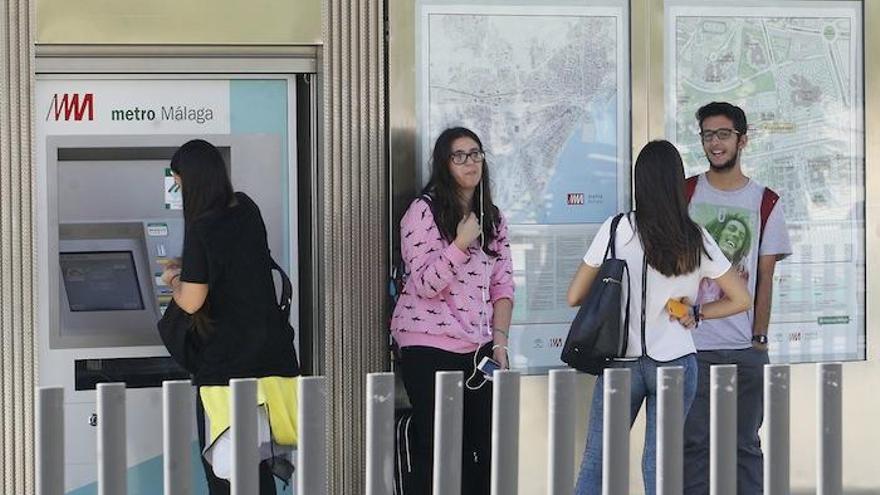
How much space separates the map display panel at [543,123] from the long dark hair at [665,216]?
2.18 feet

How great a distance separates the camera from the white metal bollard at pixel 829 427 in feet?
11.8

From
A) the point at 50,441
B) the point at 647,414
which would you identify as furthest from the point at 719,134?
the point at 50,441

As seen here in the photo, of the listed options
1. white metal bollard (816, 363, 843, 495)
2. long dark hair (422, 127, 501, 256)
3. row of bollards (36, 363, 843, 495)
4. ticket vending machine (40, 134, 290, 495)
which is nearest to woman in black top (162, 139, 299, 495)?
ticket vending machine (40, 134, 290, 495)

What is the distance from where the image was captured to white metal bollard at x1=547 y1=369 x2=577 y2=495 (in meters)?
3.43

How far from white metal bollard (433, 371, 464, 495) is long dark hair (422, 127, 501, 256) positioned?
2.30 meters

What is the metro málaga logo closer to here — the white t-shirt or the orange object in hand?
the white t-shirt

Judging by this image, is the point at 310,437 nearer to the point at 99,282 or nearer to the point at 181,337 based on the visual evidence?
the point at 181,337

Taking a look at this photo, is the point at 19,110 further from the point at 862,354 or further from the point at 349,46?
the point at 862,354

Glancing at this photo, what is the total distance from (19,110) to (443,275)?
1.70m

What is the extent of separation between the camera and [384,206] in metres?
5.93

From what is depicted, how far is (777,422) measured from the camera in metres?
3.54

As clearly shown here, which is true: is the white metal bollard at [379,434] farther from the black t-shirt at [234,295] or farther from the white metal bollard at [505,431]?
the black t-shirt at [234,295]

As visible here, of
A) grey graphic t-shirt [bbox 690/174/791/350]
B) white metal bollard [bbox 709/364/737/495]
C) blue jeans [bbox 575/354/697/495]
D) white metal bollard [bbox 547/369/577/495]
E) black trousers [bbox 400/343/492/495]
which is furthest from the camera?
grey graphic t-shirt [bbox 690/174/791/350]

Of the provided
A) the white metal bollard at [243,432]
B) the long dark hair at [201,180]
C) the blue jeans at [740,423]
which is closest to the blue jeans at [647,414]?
the blue jeans at [740,423]
